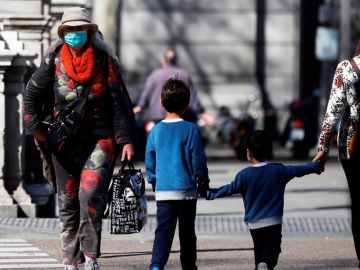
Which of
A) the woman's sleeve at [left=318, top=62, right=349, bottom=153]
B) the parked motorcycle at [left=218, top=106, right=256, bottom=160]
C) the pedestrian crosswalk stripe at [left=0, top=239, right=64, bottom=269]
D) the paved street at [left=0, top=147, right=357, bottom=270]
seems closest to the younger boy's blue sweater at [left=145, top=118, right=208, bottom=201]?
the woman's sleeve at [left=318, top=62, right=349, bottom=153]

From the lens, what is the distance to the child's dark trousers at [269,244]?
28.8ft

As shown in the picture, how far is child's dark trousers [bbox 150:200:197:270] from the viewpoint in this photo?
8.97 metres

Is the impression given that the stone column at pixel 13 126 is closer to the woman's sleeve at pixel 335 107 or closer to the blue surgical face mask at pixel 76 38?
the blue surgical face mask at pixel 76 38

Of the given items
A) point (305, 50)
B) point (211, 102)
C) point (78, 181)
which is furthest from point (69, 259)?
point (305, 50)

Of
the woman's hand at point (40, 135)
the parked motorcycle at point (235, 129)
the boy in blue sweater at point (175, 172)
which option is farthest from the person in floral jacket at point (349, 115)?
Result: the parked motorcycle at point (235, 129)

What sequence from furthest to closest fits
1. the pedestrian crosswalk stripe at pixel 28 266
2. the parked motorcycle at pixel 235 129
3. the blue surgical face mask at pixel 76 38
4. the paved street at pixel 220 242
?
1. the parked motorcycle at pixel 235 129
2. the paved street at pixel 220 242
3. the pedestrian crosswalk stripe at pixel 28 266
4. the blue surgical face mask at pixel 76 38

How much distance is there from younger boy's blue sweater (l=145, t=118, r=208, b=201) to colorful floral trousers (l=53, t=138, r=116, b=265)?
41 centimetres

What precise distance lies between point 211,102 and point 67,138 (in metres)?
19.6

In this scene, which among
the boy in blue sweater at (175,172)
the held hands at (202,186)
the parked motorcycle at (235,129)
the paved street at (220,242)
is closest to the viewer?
the held hands at (202,186)

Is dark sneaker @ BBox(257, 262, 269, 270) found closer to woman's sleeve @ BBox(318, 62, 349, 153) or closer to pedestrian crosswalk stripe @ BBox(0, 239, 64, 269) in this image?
woman's sleeve @ BBox(318, 62, 349, 153)

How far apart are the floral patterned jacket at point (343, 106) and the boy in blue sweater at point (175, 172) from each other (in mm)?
A: 1062

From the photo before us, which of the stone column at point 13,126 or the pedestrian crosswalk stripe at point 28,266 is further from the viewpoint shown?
the stone column at point 13,126

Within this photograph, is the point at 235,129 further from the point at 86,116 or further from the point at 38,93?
the point at 86,116

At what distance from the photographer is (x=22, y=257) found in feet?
35.0
